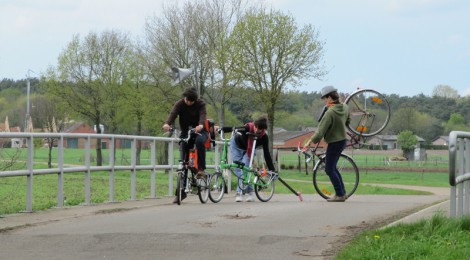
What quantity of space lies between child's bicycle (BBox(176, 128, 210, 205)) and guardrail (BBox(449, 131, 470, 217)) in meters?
4.41

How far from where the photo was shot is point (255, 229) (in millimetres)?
8812

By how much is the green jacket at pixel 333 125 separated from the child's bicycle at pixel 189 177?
1773 millimetres

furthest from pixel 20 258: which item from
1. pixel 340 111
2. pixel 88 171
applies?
pixel 340 111

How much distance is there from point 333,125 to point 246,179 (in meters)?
1.93

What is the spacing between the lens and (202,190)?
42.4 ft

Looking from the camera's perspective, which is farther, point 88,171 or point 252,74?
point 252,74

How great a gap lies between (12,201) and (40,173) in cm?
192

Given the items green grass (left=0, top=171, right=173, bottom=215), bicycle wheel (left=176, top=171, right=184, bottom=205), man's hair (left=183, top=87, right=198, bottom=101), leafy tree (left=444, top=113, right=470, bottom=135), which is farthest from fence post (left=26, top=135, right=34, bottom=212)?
leafy tree (left=444, top=113, right=470, bottom=135)

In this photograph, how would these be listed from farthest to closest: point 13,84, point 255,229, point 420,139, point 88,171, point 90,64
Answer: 1. point 13,84
2. point 420,139
3. point 90,64
4. point 88,171
5. point 255,229

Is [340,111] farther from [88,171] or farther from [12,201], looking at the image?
[12,201]

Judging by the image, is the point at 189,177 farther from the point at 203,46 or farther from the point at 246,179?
the point at 203,46

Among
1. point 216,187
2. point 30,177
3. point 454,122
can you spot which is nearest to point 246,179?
point 216,187

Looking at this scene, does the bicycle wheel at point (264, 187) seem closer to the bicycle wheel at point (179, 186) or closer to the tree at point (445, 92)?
the bicycle wheel at point (179, 186)

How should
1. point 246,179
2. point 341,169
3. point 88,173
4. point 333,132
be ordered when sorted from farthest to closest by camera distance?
1. point 341,169
2. point 246,179
3. point 333,132
4. point 88,173
